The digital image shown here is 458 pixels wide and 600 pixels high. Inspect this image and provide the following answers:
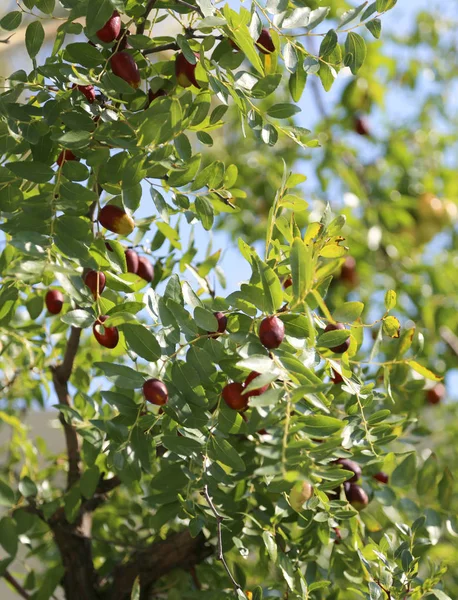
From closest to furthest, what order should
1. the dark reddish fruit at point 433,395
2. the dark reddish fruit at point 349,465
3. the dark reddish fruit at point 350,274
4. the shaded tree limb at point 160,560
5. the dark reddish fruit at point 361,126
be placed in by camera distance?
the dark reddish fruit at point 349,465 < the shaded tree limb at point 160,560 < the dark reddish fruit at point 433,395 < the dark reddish fruit at point 350,274 < the dark reddish fruit at point 361,126

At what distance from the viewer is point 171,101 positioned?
1.87 ft

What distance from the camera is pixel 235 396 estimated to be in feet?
1.91

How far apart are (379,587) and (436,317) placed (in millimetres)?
1195

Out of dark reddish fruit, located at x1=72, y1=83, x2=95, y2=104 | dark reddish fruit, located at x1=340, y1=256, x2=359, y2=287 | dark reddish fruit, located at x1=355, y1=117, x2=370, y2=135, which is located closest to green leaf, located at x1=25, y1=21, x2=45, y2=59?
dark reddish fruit, located at x1=72, y1=83, x2=95, y2=104

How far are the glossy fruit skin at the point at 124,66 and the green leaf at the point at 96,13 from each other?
0.22 feet

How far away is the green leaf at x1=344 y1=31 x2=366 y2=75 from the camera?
0.68m

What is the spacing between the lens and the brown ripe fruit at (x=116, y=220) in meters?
0.67

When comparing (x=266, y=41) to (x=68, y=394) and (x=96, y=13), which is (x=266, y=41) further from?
(x=68, y=394)

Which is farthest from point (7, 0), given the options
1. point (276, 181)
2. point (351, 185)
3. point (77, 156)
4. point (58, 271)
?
point (58, 271)

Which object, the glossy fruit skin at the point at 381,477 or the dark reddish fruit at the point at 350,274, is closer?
the glossy fruit skin at the point at 381,477

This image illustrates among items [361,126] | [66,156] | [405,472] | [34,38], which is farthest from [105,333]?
[361,126]

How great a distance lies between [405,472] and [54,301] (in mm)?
426

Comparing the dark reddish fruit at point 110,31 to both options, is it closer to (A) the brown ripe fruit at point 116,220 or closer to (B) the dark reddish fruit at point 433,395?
(A) the brown ripe fruit at point 116,220

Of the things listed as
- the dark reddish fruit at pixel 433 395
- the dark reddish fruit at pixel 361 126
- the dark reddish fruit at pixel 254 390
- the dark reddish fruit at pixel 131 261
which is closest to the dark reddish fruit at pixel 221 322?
the dark reddish fruit at pixel 254 390
